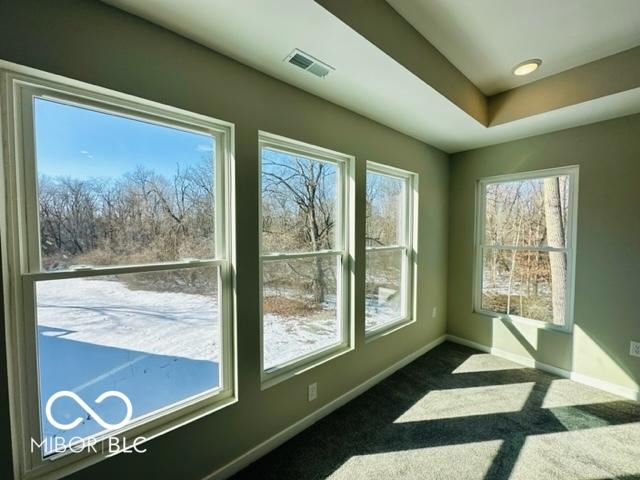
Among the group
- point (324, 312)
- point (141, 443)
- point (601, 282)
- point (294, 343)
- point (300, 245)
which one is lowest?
point (141, 443)

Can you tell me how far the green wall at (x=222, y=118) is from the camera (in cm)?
112

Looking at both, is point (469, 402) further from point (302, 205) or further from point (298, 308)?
point (302, 205)

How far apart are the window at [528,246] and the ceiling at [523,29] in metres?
1.21

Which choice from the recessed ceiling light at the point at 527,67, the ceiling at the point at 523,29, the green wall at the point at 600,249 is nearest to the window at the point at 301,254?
the ceiling at the point at 523,29

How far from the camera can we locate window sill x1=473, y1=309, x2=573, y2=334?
2.80 m

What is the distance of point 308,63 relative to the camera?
5.43 ft

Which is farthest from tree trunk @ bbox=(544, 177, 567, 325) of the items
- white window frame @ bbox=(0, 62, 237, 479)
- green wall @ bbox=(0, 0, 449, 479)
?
white window frame @ bbox=(0, 62, 237, 479)

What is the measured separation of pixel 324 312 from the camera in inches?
91.2

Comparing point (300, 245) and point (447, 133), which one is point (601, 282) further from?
point (300, 245)

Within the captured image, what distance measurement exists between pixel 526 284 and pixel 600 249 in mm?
729

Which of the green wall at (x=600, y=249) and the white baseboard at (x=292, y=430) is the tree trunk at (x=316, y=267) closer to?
the white baseboard at (x=292, y=430)

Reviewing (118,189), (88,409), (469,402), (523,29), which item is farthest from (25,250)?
(469,402)

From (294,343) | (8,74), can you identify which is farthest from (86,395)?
(8,74)

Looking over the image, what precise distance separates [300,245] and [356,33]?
1.35m
